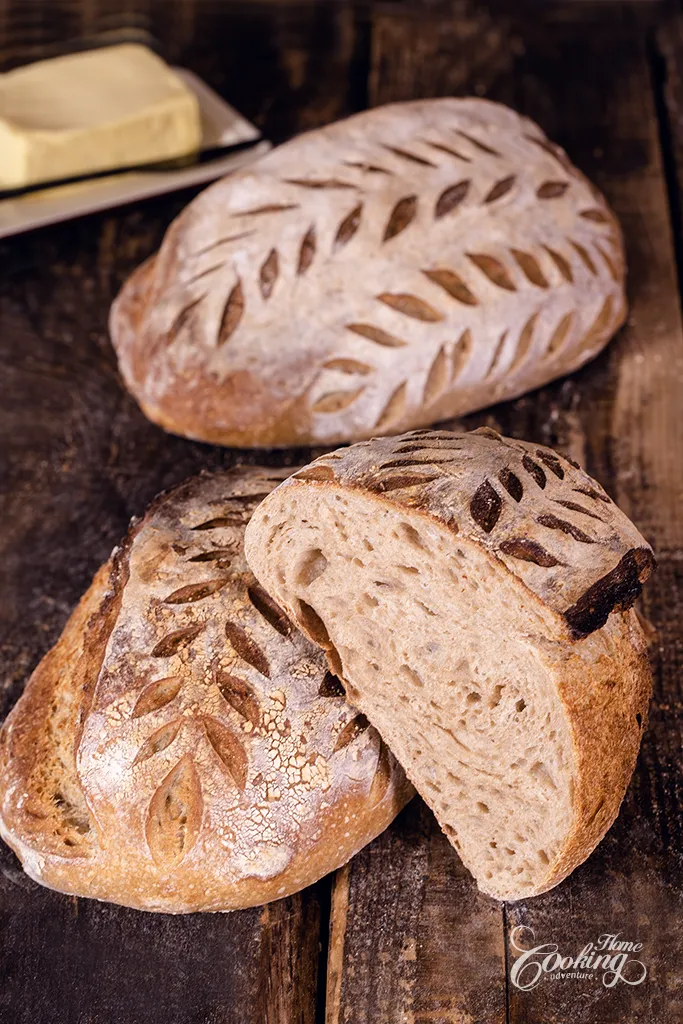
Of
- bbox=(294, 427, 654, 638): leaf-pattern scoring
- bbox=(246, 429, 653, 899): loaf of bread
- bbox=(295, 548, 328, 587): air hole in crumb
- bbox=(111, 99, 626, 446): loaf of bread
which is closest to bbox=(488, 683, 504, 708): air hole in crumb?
bbox=(246, 429, 653, 899): loaf of bread

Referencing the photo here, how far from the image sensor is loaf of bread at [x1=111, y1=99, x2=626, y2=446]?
2.01 meters

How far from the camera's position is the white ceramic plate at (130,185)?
236 cm

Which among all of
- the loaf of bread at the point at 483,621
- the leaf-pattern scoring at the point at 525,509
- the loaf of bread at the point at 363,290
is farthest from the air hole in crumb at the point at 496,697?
the loaf of bread at the point at 363,290

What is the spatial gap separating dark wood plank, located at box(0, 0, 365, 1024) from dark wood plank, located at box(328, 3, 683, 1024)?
4.6 inches

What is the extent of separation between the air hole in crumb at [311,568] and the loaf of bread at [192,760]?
8cm

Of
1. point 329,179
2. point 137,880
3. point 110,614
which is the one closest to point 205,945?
point 137,880

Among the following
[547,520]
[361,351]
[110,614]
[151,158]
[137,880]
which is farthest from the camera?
[151,158]

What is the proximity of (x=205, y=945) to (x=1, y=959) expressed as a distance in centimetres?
28

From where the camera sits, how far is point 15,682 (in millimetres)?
1810

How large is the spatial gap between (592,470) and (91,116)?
129cm

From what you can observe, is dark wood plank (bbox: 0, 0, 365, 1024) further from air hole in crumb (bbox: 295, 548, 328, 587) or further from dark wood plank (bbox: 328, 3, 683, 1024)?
air hole in crumb (bbox: 295, 548, 328, 587)

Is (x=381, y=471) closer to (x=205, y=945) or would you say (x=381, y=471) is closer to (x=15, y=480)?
(x=205, y=945)

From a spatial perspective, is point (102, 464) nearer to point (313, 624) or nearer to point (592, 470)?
point (313, 624)

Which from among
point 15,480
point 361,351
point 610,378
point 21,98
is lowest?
point 15,480
